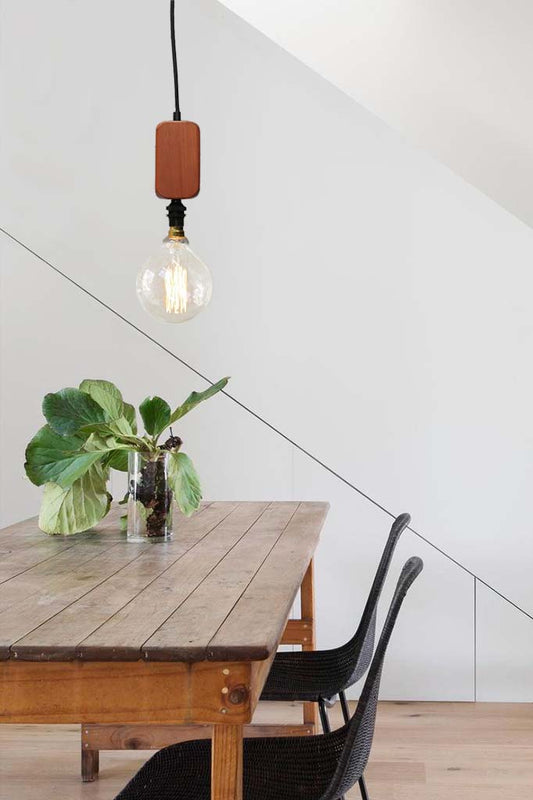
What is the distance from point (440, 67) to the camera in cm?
306

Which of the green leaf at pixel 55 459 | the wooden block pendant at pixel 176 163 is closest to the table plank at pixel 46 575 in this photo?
the green leaf at pixel 55 459

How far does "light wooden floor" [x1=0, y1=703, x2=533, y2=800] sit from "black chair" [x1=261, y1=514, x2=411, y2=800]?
22.2 inches

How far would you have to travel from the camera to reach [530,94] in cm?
283

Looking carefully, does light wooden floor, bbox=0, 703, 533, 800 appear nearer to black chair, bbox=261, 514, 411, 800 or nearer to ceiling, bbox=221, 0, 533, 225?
black chair, bbox=261, 514, 411, 800

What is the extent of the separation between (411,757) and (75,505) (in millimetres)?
1520

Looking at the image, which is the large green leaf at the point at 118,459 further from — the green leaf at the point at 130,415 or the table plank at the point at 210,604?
the table plank at the point at 210,604

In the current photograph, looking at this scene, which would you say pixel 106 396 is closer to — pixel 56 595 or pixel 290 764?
pixel 56 595

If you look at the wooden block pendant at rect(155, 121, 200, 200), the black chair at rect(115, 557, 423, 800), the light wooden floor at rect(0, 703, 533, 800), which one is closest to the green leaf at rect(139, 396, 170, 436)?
the wooden block pendant at rect(155, 121, 200, 200)

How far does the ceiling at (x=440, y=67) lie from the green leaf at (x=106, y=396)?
1.29 meters

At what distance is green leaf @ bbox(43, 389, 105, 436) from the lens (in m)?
2.36

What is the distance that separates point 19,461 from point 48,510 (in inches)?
68.1

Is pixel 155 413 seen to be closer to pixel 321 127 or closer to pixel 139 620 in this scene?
pixel 139 620

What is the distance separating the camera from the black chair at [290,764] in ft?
5.44

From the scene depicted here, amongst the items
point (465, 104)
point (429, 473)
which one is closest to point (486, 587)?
point (429, 473)
